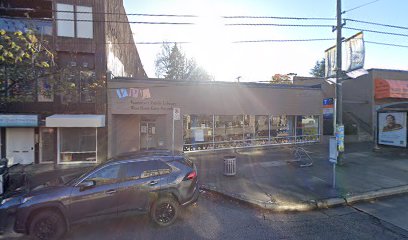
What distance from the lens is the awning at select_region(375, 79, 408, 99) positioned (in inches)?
765

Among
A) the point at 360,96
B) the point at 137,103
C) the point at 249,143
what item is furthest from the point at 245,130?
the point at 360,96

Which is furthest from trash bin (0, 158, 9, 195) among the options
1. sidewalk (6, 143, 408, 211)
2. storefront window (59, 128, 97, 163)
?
storefront window (59, 128, 97, 163)

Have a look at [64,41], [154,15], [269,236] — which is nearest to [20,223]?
[269,236]

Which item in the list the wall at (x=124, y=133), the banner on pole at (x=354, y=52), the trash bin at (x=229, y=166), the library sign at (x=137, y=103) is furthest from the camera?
the wall at (x=124, y=133)

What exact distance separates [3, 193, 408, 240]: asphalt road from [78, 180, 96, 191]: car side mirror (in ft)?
3.31

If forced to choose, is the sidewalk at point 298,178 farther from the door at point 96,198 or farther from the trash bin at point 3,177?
the door at point 96,198

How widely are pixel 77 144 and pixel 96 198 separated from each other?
370 inches

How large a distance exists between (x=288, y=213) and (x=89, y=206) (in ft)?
15.8

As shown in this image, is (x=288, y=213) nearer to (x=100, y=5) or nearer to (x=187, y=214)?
(x=187, y=214)

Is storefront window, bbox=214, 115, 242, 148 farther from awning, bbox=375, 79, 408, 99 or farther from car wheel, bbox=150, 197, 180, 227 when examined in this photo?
awning, bbox=375, 79, 408, 99

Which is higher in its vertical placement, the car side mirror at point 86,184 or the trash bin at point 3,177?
the car side mirror at point 86,184

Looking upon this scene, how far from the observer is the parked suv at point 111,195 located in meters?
4.85

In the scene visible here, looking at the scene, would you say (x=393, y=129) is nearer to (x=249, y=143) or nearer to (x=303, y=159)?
(x=303, y=159)

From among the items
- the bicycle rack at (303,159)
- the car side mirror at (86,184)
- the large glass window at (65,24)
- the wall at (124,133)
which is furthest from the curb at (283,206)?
the large glass window at (65,24)
